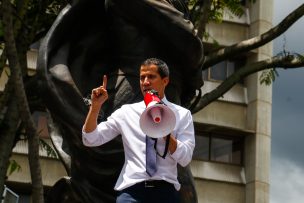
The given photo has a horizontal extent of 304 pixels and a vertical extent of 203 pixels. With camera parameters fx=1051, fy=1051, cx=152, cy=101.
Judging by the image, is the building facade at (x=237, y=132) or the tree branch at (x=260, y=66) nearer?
the tree branch at (x=260, y=66)

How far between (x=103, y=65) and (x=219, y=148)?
78.5ft

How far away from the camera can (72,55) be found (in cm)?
768

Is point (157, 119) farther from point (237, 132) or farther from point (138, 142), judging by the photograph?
point (237, 132)

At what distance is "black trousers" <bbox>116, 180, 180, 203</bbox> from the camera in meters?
5.83

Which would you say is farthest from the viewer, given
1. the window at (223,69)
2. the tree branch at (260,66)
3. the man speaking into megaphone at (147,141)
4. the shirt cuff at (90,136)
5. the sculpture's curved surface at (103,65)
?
the window at (223,69)

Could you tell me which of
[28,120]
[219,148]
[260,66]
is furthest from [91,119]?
[219,148]

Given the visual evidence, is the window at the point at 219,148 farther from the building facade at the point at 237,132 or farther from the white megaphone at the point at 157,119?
the white megaphone at the point at 157,119

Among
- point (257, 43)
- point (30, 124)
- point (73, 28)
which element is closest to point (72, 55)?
Answer: point (73, 28)

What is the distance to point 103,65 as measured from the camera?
25.6ft

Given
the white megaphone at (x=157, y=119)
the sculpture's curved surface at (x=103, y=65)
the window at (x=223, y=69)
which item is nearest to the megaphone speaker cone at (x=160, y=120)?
the white megaphone at (x=157, y=119)

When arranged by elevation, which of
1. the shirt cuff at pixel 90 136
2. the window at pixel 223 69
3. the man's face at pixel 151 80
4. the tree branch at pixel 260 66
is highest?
the window at pixel 223 69

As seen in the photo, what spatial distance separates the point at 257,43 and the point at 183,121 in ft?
22.8

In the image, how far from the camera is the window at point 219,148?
31272 mm

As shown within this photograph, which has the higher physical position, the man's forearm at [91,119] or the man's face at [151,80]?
the man's face at [151,80]
